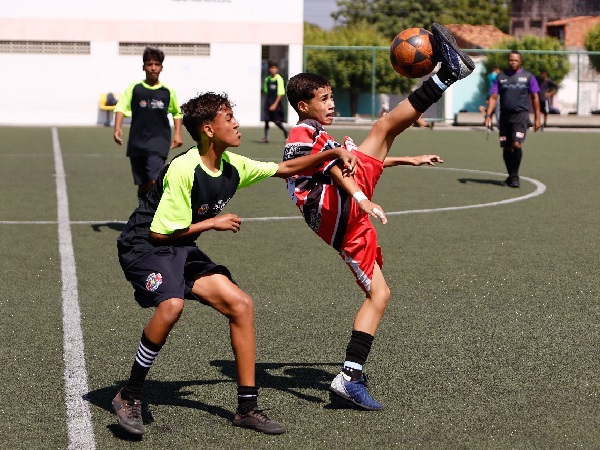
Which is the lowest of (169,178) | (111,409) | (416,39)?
(111,409)

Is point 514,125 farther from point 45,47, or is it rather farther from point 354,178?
point 45,47

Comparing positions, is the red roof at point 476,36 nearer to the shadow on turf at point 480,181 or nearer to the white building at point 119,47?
the white building at point 119,47

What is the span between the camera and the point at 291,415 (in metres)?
5.88

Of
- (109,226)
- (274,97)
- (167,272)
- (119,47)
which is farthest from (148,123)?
(119,47)

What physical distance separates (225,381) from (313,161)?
1499 mm

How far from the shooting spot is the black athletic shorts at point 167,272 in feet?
18.3

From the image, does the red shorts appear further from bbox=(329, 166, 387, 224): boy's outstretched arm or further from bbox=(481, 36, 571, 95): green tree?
bbox=(481, 36, 571, 95): green tree

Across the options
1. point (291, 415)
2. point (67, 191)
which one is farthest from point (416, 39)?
point (67, 191)

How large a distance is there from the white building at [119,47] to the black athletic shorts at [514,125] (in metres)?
26.0

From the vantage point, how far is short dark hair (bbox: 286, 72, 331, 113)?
6.30 metres

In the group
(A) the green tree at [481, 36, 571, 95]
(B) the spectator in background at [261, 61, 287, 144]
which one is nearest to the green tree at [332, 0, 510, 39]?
(A) the green tree at [481, 36, 571, 95]

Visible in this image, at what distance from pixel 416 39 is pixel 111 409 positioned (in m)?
3.06

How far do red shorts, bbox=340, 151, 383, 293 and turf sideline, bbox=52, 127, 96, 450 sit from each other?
168 centimetres

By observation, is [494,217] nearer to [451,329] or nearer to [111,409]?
[451,329]
